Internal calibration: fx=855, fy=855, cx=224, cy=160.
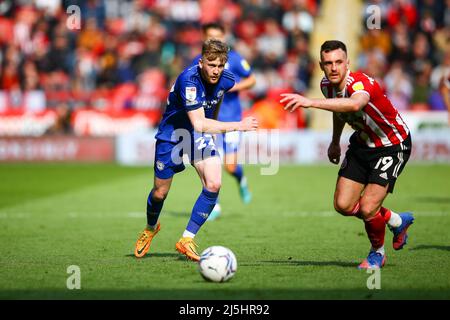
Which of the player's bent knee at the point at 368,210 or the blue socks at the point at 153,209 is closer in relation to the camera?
the player's bent knee at the point at 368,210

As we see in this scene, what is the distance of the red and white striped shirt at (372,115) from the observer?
7.17 metres

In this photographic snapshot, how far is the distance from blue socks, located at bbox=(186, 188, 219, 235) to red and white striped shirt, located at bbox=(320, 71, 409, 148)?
4.86ft

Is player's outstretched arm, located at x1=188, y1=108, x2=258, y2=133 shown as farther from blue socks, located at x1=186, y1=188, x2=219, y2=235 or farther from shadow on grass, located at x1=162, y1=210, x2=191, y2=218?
A: shadow on grass, located at x1=162, y1=210, x2=191, y2=218

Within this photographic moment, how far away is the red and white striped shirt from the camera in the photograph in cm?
717

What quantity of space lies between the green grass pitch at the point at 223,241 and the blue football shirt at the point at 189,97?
128 centimetres

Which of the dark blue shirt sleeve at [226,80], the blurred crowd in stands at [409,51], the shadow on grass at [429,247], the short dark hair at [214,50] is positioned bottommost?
the shadow on grass at [429,247]

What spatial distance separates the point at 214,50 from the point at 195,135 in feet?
3.19

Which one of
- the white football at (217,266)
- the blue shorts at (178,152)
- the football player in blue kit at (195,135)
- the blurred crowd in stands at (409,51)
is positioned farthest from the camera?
the blurred crowd in stands at (409,51)

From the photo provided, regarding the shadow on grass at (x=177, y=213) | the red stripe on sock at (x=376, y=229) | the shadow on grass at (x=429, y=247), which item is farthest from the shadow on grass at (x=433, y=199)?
the red stripe on sock at (x=376, y=229)

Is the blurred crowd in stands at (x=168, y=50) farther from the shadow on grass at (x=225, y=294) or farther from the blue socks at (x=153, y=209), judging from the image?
the shadow on grass at (x=225, y=294)

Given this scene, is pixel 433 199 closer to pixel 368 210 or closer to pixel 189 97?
pixel 368 210
